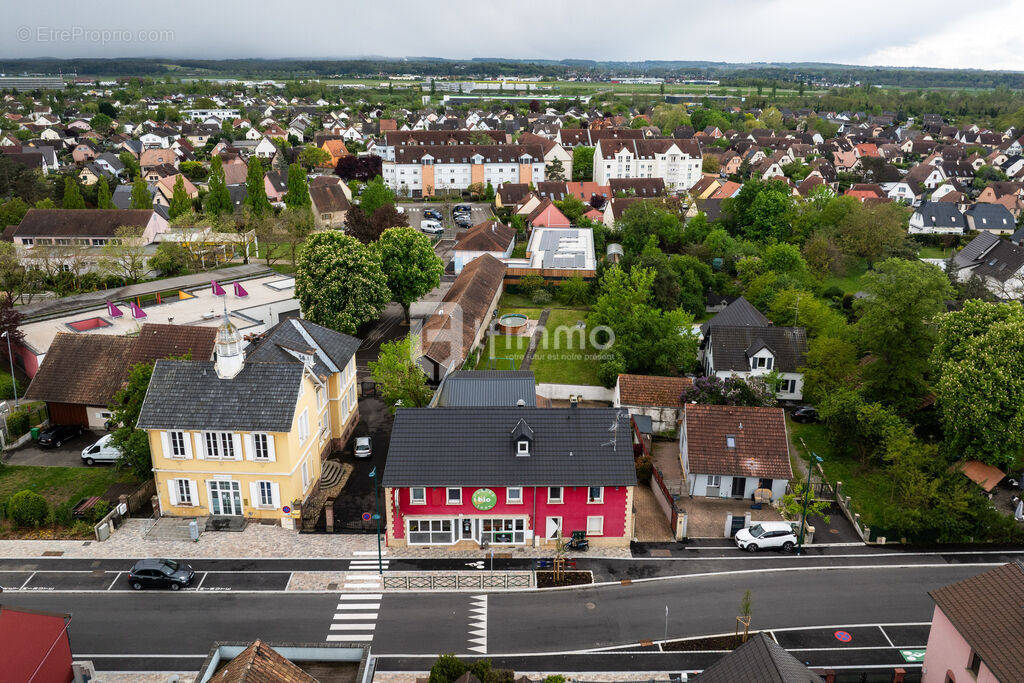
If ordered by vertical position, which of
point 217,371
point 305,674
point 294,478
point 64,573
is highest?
point 217,371

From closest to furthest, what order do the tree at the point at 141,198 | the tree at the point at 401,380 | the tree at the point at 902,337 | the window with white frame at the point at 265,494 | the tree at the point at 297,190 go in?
the window with white frame at the point at 265,494 < the tree at the point at 401,380 < the tree at the point at 902,337 < the tree at the point at 141,198 < the tree at the point at 297,190

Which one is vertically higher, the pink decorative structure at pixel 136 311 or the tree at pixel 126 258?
the tree at pixel 126 258

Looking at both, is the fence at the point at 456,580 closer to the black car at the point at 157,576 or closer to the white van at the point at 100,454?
the black car at the point at 157,576

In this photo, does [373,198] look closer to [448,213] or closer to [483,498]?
[448,213]

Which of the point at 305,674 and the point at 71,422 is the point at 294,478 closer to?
the point at 305,674

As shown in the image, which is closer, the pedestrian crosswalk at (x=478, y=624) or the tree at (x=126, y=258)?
the pedestrian crosswalk at (x=478, y=624)

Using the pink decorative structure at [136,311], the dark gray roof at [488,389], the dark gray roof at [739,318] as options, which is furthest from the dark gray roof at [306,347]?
the dark gray roof at [739,318]

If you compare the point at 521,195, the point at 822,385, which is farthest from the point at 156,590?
the point at 521,195
